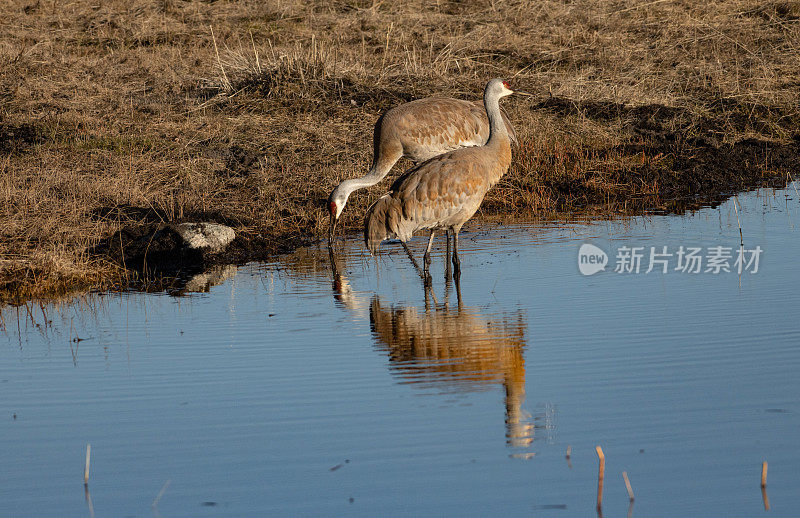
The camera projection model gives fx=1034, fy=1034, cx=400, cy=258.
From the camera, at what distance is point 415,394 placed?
5.38m

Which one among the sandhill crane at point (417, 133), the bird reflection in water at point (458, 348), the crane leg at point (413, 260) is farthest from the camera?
the sandhill crane at point (417, 133)

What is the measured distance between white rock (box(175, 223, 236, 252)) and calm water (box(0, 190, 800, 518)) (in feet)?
3.20

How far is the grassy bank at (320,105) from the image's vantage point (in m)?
10.4

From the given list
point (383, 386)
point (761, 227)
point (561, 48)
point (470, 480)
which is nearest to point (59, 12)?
point (561, 48)

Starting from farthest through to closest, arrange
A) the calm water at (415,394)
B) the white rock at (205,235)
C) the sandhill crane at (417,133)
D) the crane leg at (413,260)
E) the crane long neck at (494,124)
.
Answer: the sandhill crane at (417,133) < the white rock at (205,235) < the crane long neck at (494,124) < the crane leg at (413,260) < the calm water at (415,394)

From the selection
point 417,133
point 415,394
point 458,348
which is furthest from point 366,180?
point 415,394

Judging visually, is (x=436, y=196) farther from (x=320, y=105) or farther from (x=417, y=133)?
(x=320, y=105)

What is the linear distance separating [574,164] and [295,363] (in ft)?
22.8

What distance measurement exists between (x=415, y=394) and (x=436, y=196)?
136 inches

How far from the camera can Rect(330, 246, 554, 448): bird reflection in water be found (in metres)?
5.05

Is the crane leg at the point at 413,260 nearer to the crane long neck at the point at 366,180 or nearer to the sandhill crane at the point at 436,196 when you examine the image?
the sandhill crane at the point at 436,196

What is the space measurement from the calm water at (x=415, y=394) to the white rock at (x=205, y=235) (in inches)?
38.4

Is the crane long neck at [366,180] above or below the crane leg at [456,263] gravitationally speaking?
above

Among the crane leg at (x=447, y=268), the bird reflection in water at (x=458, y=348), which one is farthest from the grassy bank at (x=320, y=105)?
the bird reflection in water at (x=458, y=348)
